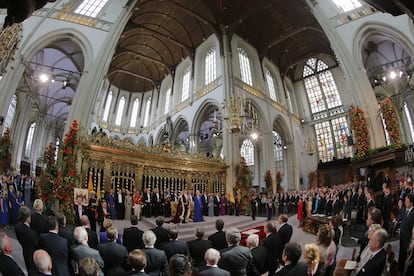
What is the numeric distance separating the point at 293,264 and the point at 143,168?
11.0 m

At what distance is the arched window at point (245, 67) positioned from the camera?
748 inches

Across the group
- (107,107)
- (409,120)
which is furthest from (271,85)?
(107,107)

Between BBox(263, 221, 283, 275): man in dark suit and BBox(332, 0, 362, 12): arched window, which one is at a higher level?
BBox(332, 0, 362, 12): arched window

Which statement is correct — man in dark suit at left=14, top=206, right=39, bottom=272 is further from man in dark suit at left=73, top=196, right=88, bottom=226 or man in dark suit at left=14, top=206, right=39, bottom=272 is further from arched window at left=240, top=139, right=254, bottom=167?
arched window at left=240, top=139, right=254, bottom=167

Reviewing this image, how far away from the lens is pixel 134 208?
380 inches

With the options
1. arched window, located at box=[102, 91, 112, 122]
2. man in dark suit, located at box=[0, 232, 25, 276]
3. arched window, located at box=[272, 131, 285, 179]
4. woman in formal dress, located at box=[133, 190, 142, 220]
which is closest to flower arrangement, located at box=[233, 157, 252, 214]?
woman in formal dress, located at box=[133, 190, 142, 220]

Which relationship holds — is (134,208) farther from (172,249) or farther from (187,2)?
(187,2)

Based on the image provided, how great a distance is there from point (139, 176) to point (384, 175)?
1081 centimetres

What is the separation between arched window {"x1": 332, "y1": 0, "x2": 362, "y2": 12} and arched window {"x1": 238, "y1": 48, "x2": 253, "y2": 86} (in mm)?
6922

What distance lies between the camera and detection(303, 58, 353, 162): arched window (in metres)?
21.7

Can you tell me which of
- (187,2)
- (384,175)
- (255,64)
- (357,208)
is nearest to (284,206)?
(384,175)

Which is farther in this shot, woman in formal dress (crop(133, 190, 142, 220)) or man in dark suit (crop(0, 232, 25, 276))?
woman in formal dress (crop(133, 190, 142, 220))

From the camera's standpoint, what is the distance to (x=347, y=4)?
14.7m

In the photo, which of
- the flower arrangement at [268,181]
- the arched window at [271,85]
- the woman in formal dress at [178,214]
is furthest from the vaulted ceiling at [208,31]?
the woman in formal dress at [178,214]
